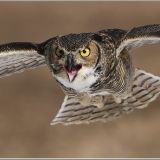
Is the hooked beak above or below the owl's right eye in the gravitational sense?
below

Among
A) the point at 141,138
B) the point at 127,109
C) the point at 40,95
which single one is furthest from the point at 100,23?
the point at 127,109

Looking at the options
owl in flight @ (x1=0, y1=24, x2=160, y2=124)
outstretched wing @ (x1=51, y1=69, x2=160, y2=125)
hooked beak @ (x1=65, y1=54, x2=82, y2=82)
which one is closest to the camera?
hooked beak @ (x1=65, y1=54, x2=82, y2=82)

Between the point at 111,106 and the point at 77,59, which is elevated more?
the point at 77,59

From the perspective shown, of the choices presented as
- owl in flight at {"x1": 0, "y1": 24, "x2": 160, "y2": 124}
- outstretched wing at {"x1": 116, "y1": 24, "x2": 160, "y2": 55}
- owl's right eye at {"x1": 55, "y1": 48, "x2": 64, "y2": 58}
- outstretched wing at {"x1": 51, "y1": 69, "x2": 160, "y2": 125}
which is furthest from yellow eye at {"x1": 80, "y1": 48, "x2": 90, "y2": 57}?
outstretched wing at {"x1": 51, "y1": 69, "x2": 160, "y2": 125}

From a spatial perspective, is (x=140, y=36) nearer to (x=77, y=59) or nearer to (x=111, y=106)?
(x=77, y=59)

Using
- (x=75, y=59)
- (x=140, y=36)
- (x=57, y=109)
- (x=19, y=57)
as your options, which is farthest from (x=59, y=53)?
(x=57, y=109)

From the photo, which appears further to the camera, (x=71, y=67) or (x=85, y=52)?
(x=85, y=52)

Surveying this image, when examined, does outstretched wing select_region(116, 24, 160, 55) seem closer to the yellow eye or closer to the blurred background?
the yellow eye
